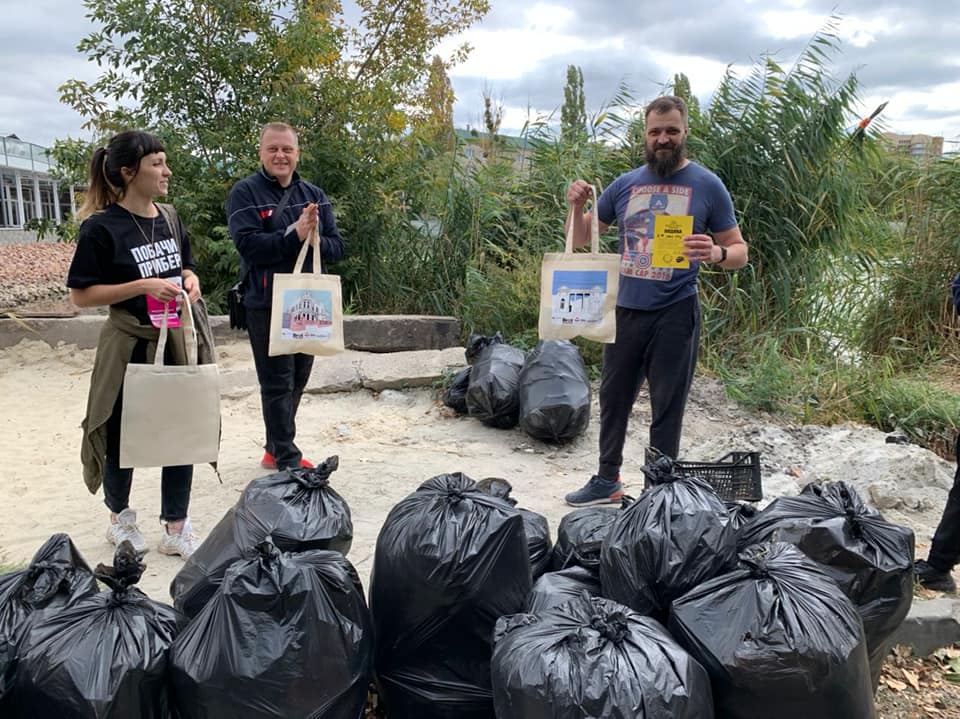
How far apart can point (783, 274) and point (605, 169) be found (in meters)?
2.02

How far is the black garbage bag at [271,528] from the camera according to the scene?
239cm

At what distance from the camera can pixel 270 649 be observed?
1.83 metres

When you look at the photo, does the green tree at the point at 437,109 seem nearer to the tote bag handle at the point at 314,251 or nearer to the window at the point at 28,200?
the tote bag handle at the point at 314,251

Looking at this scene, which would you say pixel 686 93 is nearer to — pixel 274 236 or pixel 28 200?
pixel 274 236

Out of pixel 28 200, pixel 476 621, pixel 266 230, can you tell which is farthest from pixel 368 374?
pixel 28 200

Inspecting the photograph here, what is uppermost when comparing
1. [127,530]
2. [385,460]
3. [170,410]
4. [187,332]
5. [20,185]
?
[20,185]

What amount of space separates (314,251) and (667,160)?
70.9 inches

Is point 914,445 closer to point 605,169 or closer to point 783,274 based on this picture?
point 783,274

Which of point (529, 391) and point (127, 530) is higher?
point (529, 391)

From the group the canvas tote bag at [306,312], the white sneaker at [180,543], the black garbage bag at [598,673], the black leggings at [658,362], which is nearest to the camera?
the black garbage bag at [598,673]

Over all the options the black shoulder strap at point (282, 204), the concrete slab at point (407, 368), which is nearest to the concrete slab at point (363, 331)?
the concrete slab at point (407, 368)

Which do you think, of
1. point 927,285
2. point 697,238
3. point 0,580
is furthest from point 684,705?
point 927,285

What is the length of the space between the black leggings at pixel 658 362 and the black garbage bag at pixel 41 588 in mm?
2525

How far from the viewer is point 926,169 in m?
7.52
